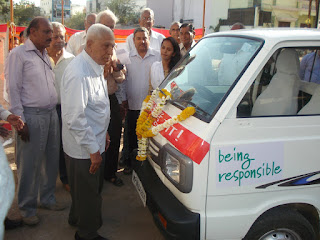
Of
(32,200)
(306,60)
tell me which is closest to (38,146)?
(32,200)

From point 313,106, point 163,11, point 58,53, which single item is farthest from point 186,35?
point 163,11

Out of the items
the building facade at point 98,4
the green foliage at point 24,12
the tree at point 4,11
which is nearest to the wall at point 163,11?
the building facade at point 98,4

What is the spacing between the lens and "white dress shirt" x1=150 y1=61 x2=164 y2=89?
4.30 meters

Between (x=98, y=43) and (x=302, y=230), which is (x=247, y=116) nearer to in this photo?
(x=302, y=230)

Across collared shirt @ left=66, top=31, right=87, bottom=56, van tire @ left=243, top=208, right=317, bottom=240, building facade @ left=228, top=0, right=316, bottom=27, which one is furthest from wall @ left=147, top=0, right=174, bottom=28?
van tire @ left=243, top=208, right=317, bottom=240

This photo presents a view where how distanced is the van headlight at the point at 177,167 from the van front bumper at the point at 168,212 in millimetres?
164

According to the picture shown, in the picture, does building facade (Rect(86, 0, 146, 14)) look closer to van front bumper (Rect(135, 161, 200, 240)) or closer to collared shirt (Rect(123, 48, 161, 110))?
collared shirt (Rect(123, 48, 161, 110))

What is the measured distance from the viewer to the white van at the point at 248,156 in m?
2.38

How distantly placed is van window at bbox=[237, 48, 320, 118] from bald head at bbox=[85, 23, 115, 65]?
124cm

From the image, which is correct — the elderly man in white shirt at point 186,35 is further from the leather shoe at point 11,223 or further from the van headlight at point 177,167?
the leather shoe at point 11,223

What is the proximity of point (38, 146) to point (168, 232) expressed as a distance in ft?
5.86

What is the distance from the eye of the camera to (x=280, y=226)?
2555mm

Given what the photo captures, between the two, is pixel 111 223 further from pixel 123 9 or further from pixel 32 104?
pixel 123 9

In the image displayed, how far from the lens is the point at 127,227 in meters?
3.54
